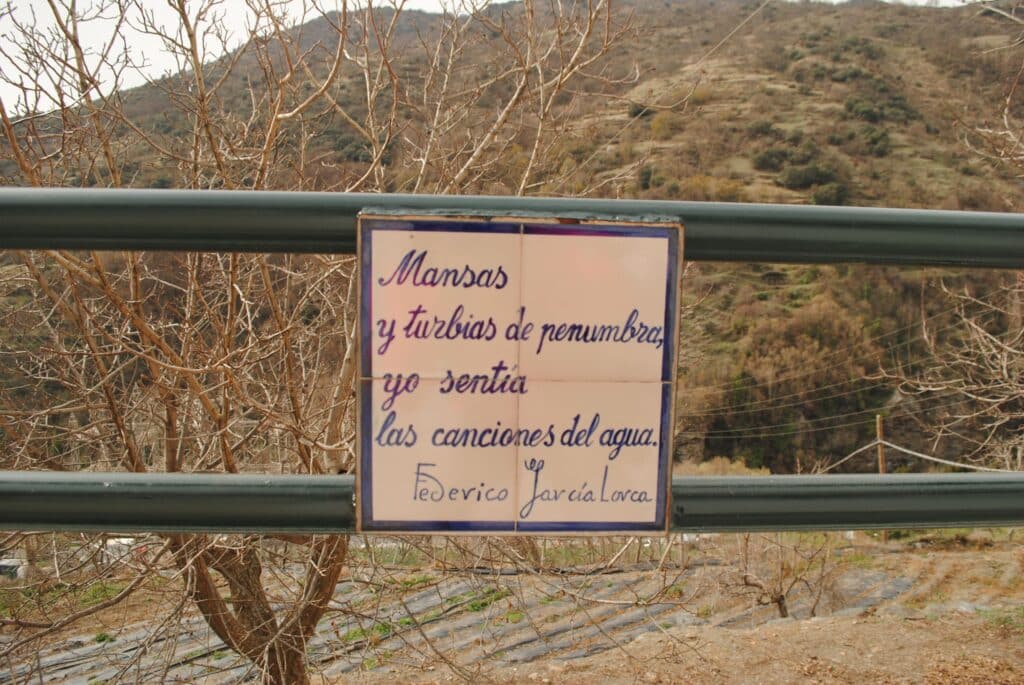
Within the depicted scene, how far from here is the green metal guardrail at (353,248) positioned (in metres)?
0.92

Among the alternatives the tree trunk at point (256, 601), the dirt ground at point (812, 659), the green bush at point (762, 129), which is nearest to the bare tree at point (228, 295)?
the tree trunk at point (256, 601)

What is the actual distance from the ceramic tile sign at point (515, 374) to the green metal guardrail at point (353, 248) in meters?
0.04

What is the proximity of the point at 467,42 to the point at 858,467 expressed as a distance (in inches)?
1528

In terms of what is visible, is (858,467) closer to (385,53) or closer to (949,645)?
(949,645)

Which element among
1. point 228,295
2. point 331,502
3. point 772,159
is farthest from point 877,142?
point 331,502

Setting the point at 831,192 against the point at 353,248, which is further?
the point at 831,192

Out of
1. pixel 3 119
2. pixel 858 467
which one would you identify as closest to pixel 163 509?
pixel 3 119

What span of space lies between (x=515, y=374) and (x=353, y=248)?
0.25 meters

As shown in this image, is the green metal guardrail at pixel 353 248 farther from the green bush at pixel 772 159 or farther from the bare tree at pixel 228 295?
the green bush at pixel 772 159

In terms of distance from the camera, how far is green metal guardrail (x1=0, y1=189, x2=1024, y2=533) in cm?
92

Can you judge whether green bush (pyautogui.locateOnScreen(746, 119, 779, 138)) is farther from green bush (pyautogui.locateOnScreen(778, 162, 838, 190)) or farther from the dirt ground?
the dirt ground

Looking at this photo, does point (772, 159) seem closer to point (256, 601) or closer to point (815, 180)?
point (815, 180)

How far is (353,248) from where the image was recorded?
95cm

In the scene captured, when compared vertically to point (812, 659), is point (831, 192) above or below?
above
